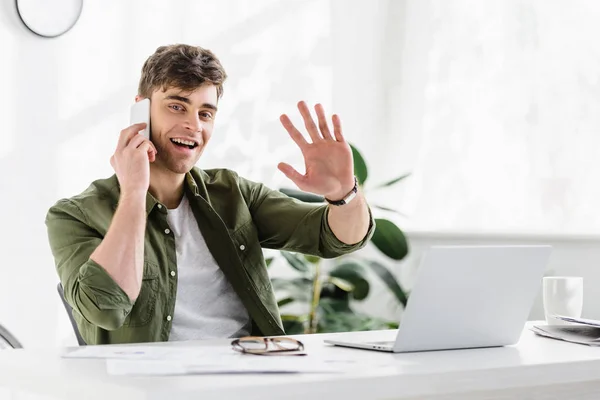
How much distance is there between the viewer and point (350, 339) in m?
1.52

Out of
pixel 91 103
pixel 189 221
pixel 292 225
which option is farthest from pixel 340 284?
pixel 189 221

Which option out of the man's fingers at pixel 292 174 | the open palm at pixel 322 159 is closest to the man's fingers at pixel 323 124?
the open palm at pixel 322 159

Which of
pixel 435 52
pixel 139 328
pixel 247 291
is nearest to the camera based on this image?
pixel 139 328

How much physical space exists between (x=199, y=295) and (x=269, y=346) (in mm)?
686

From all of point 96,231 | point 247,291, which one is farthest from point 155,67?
point 247,291

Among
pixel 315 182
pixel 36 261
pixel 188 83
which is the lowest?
pixel 36 261

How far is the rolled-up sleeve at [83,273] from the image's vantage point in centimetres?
161

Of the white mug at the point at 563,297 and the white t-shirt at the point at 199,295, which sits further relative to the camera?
the white t-shirt at the point at 199,295

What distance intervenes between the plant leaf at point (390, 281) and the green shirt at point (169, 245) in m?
1.41

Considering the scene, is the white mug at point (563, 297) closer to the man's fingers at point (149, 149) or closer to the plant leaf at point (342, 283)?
the man's fingers at point (149, 149)

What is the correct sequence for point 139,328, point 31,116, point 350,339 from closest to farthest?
point 350,339 → point 139,328 → point 31,116

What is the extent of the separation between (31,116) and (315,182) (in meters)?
1.64

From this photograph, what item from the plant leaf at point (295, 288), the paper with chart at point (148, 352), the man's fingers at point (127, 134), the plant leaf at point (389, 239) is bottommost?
the plant leaf at point (295, 288)

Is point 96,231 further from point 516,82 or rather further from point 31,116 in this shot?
point 516,82
